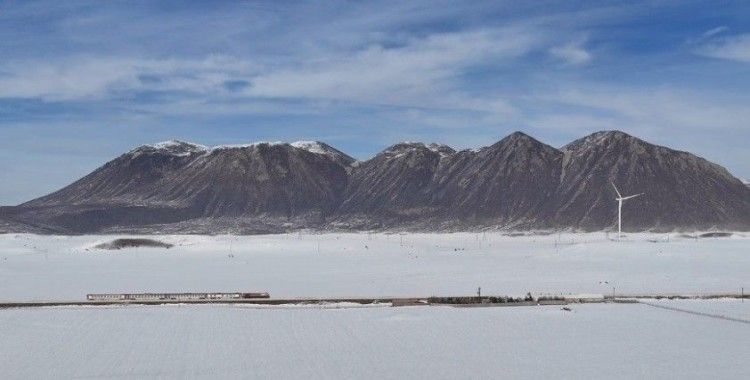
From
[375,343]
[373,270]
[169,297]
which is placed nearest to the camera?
[375,343]

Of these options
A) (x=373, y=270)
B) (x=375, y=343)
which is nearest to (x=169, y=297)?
(x=375, y=343)

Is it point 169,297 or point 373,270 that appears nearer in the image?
point 169,297

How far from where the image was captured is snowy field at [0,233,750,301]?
5953 centimetres

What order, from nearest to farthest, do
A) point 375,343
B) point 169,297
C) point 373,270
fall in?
point 375,343 → point 169,297 → point 373,270

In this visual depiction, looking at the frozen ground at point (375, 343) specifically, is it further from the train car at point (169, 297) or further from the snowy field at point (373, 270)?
the snowy field at point (373, 270)

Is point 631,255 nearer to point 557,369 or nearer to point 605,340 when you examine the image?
point 605,340

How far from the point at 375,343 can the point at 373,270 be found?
3982 centimetres

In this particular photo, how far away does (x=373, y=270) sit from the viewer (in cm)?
7600

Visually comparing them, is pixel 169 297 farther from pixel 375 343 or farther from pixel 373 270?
pixel 373 270

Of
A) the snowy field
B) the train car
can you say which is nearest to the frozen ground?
the train car

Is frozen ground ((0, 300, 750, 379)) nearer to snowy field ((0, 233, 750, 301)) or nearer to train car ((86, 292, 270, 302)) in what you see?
train car ((86, 292, 270, 302))

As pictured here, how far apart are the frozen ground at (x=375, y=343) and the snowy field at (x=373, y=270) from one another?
33.2ft

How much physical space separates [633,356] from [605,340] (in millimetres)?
3907

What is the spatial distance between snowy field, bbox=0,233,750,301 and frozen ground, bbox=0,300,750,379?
33.2 ft
